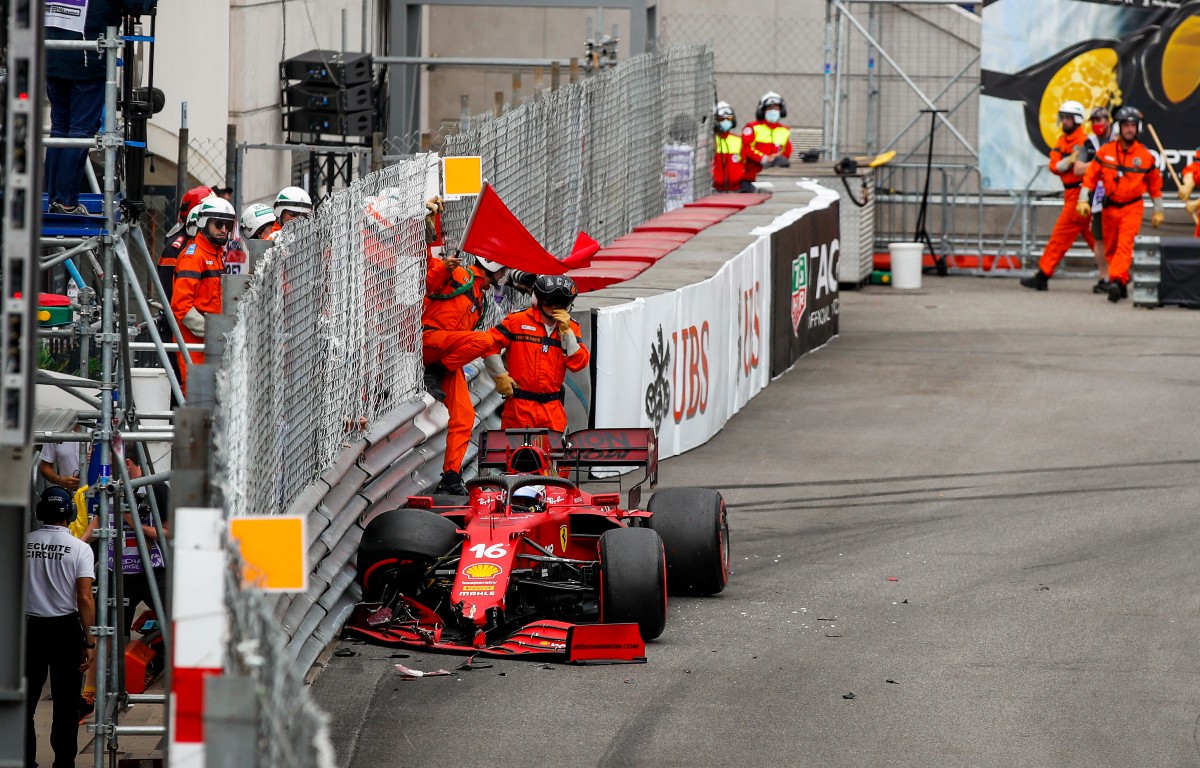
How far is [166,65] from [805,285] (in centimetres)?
650

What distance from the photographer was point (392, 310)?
35.4ft

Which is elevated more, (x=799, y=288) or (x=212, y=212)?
(x=212, y=212)

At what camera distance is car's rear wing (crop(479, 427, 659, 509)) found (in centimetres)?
1016

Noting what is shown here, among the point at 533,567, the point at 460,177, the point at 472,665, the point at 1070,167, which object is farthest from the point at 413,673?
the point at 1070,167

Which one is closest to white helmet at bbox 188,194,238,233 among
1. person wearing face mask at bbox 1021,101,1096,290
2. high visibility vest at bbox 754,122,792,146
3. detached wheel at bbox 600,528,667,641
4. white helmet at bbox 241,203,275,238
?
white helmet at bbox 241,203,275,238

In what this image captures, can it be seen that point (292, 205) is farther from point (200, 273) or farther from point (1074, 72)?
point (1074, 72)

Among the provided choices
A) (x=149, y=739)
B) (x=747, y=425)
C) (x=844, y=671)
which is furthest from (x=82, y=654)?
(x=747, y=425)

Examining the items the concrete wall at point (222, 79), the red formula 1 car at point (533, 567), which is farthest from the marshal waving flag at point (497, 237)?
the concrete wall at point (222, 79)

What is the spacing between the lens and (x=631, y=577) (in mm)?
8961

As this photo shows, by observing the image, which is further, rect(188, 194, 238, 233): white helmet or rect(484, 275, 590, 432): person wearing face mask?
rect(188, 194, 238, 233): white helmet

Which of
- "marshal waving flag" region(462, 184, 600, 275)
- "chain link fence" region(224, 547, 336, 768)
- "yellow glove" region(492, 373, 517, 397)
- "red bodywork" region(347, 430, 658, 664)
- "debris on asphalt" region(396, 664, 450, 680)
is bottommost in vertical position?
"debris on asphalt" region(396, 664, 450, 680)

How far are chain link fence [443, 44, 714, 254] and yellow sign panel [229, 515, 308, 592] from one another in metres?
7.67

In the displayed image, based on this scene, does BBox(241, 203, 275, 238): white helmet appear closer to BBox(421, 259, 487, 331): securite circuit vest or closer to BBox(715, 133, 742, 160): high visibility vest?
BBox(421, 259, 487, 331): securite circuit vest

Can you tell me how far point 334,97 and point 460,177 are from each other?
815 cm
